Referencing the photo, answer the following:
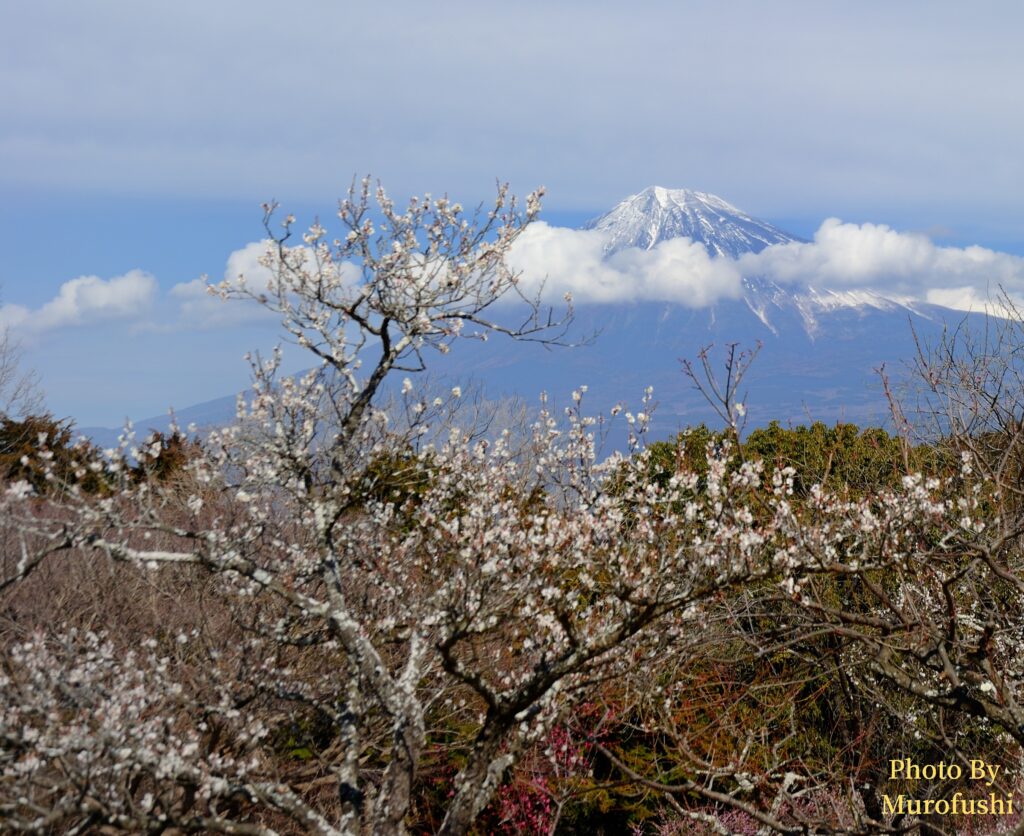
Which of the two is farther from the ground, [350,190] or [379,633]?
[350,190]

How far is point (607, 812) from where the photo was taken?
11180 millimetres

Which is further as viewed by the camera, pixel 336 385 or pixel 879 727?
pixel 879 727

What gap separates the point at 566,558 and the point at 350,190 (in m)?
3.58

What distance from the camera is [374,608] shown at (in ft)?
32.7

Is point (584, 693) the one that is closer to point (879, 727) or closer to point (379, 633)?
point (379, 633)

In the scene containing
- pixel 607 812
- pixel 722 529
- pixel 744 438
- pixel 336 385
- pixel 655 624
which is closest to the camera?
pixel 722 529

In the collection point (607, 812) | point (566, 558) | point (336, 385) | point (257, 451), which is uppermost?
point (336, 385)

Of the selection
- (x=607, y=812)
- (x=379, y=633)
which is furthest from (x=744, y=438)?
(x=379, y=633)

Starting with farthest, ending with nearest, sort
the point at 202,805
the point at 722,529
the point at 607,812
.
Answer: the point at 607,812 < the point at 202,805 < the point at 722,529

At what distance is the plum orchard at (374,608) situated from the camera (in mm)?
6164

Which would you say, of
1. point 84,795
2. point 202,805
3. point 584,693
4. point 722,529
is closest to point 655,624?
point 584,693

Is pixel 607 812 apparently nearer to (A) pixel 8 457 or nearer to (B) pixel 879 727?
(B) pixel 879 727

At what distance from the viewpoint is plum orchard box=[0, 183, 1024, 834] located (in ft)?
20.2

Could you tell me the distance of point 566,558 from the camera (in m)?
7.40
